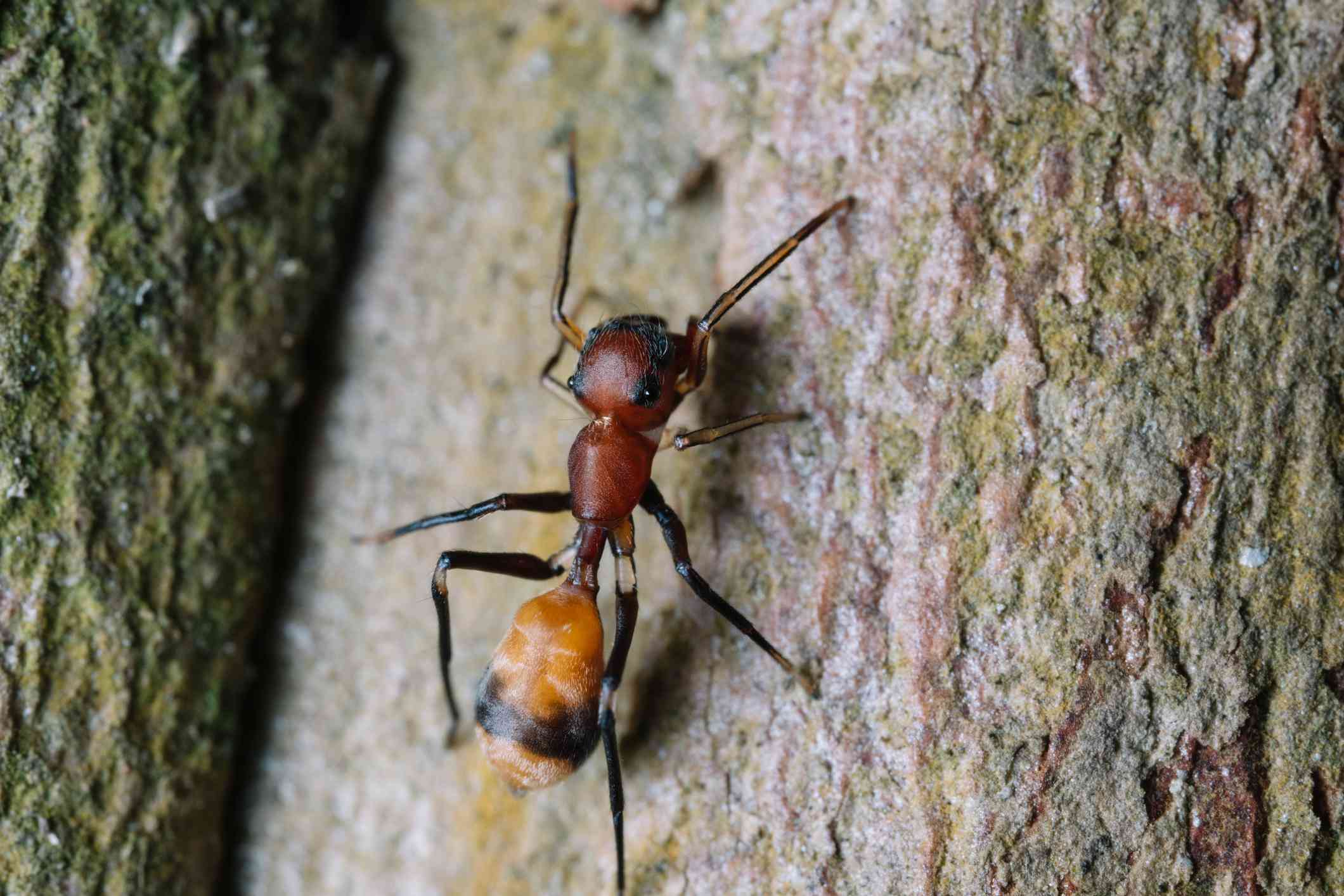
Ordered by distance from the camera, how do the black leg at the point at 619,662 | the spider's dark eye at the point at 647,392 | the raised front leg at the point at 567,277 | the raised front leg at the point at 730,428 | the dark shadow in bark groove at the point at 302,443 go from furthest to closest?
the dark shadow in bark groove at the point at 302,443 → the raised front leg at the point at 567,277 → the spider's dark eye at the point at 647,392 → the raised front leg at the point at 730,428 → the black leg at the point at 619,662

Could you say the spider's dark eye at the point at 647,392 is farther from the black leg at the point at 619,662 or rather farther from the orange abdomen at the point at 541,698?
the orange abdomen at the point at 541,698

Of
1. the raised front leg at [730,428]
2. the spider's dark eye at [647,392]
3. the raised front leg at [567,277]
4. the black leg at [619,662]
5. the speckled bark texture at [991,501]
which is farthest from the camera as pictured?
the raised front leg at [567,277]

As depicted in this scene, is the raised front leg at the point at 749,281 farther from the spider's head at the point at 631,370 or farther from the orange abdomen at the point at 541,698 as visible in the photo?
the orange abdomen at the point at 541,698

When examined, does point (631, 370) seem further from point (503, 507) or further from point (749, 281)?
point (503, 507)

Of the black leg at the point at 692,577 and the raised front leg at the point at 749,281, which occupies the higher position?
the raised front leg at the point at 749,281

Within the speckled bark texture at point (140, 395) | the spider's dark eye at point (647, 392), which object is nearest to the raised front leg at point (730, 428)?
the spider's dark eye at point (647, 392)

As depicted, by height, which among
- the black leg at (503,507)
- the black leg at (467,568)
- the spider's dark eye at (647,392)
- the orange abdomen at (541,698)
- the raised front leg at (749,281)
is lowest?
the orange abdomen at (541,698)

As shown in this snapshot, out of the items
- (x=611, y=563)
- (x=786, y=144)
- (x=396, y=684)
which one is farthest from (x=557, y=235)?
(x=396, y=684)

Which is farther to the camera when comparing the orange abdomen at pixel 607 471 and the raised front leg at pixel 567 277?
the raised front leg at pixel 567 277

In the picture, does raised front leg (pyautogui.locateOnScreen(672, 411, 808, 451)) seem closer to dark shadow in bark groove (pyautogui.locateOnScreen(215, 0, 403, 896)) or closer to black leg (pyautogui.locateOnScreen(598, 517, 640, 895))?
black leg (pyautogui.locateOnScreen(598, 517, 640, 895))
